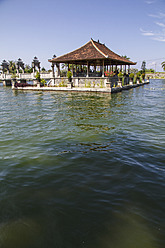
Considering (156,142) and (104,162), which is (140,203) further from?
(156,142)

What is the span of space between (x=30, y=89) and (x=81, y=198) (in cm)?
2836

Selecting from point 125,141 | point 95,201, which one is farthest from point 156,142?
point 95,201

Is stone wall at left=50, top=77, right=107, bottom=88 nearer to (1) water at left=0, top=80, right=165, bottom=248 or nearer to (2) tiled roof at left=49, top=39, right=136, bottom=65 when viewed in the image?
(2) tiled roof at left=49, top=39, right=136, bottom=65

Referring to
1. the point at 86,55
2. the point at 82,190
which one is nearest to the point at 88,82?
the point at 86,55

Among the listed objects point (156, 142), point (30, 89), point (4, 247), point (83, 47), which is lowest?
point (4, 247)

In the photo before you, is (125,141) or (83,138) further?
(83,138)

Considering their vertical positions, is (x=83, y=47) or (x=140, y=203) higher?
(x=83, y=47)

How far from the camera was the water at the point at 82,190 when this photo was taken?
2508mm

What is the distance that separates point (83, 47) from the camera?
28.5 m

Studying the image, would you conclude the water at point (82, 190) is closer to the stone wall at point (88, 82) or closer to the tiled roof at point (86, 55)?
the stone wall at point (88, 82)

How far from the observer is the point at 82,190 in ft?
11.7

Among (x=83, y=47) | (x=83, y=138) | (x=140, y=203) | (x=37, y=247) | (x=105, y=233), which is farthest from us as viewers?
(x=83, y=47)

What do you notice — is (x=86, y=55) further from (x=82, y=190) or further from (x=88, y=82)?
(x=82, y=190)

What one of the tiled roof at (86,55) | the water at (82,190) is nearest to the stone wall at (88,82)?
the tiled roof at (86,55)
